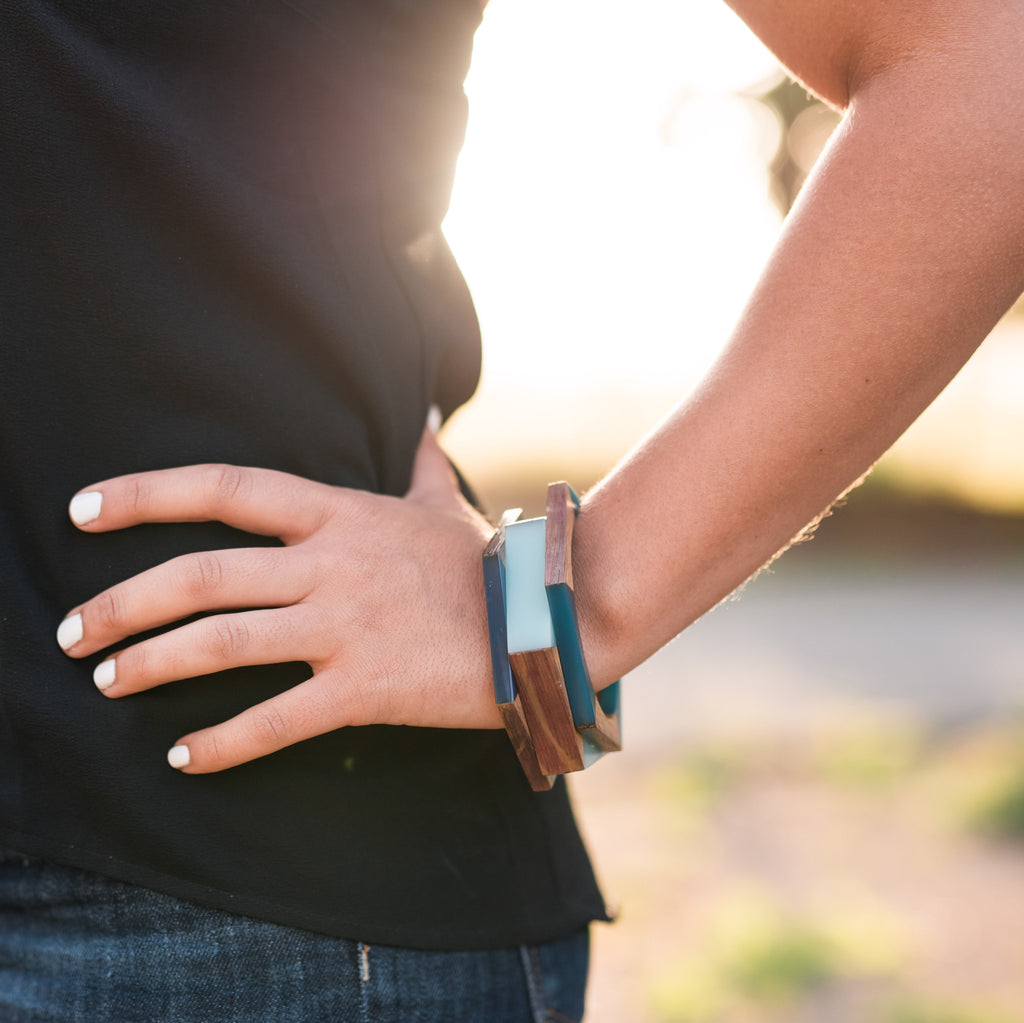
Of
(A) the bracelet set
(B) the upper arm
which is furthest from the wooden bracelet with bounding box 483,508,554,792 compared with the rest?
(B) the upper arm

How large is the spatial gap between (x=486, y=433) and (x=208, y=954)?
1259cm

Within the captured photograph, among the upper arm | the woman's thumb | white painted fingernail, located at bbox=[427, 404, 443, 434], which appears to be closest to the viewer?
the upper arm

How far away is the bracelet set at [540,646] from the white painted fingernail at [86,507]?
317 mm

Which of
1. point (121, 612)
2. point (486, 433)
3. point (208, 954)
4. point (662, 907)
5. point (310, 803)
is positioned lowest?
point (208, 954)

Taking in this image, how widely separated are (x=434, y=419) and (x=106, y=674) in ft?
1.65

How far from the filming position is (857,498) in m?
9.70

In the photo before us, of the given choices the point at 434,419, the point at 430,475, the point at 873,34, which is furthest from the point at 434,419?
the point at 873,34

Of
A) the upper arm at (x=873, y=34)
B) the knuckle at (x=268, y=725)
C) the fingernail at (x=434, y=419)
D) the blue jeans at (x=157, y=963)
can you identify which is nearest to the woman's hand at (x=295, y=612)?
the knuckle at (x=268, y=725)

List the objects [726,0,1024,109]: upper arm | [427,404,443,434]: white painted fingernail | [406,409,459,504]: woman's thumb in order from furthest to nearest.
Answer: [427,404,443,434]: white painted fingernail, [406,409,459,504]: woman's thumb, [726,0,1024,109]: upper arm

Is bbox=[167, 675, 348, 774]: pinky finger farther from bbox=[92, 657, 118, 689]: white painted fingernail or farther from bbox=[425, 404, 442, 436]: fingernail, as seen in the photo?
bbox=[425, 404, 442, 436]: fingernail

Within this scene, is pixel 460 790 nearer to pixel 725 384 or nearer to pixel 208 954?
pixel 208 954

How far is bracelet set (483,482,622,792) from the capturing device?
829 millimetres

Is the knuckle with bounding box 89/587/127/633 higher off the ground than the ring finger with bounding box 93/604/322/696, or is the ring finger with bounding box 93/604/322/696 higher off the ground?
the knuckle with bounding box 89/587/127/633

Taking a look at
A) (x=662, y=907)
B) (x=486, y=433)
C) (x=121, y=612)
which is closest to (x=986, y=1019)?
(x=662, y=907)
